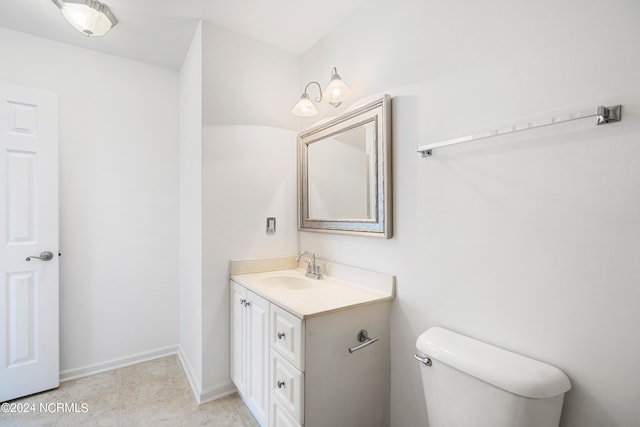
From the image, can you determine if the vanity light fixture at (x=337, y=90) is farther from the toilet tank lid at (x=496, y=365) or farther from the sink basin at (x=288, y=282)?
the toilet tank lid at (x=496, y=365)

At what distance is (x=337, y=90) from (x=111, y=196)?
6.12 feet

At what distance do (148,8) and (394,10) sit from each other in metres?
1.42

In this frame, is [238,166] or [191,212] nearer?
[238,166]

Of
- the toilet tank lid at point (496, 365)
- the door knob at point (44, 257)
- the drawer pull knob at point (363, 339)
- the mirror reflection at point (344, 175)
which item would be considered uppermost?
the mirror reflection at point (344, 175)

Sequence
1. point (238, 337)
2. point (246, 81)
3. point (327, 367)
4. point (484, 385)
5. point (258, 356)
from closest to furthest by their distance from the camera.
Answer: point (484, 385), point (327, 367), point (258, 356), point (238, 337), point (246, 81)

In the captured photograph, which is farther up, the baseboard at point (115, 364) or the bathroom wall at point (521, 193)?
the bathroom wall at point (521, 193)

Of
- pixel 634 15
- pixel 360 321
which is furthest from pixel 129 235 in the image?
pixel 634 15

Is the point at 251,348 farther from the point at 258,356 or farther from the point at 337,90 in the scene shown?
the point at 337,90

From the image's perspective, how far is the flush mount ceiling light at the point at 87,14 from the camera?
5.23 feet

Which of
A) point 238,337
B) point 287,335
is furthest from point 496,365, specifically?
point 238,337

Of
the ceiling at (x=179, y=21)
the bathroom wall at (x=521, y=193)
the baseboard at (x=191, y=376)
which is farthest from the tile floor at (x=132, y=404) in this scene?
the ceiling at (x=179, y=21)

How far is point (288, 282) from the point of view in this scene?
193 cm

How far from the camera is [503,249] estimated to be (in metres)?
1.06

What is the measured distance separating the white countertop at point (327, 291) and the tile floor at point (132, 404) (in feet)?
2.56
